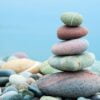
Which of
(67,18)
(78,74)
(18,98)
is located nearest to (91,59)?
(78,74)

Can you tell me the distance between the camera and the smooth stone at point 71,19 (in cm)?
544

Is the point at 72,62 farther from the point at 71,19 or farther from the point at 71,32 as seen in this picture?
the point at 71,19

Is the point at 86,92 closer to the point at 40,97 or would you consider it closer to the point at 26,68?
the point at 40,97

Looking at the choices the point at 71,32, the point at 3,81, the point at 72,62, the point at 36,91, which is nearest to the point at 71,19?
the point at 71,32

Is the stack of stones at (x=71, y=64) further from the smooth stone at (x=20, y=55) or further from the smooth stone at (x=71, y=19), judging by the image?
the smooth stone at (x=20, y=55)

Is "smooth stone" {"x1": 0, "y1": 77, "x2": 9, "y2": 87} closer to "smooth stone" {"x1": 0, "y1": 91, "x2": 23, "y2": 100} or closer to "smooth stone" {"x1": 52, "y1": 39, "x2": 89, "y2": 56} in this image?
"smooth stone" {"x1": 0, "y1": 91, "x2": 23, "y2": 100}

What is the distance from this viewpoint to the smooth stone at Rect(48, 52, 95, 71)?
5281 mm

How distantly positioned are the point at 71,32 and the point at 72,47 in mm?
213

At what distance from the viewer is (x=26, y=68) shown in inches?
305

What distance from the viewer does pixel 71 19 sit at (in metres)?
5.44

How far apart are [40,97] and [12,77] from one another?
862 mm

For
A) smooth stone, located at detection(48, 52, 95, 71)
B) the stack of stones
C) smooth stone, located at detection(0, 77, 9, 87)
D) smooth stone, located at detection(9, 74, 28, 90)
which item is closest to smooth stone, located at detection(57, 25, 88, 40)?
the stack of stones

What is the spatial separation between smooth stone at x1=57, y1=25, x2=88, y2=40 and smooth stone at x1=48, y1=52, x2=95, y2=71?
259mm

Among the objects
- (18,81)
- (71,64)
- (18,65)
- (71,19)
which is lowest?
(18,81)
